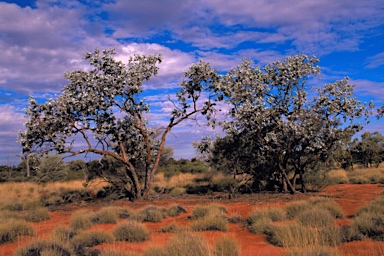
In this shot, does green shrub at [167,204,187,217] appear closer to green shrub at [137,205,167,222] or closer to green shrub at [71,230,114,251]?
green shrub at [137,205,167,222]

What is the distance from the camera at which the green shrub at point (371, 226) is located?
855 centimetres

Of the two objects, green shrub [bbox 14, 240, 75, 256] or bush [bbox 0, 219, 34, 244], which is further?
bush [bbox 0, 219, 34, 244]

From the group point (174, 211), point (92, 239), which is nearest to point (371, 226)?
point (92, 239)

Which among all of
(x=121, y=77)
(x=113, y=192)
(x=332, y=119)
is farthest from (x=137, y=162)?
(x=332, y=119)

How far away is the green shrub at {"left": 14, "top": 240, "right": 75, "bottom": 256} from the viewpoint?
6797mm

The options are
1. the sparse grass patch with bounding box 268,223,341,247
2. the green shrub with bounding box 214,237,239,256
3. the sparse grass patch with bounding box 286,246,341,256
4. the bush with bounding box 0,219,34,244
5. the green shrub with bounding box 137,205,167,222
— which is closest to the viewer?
the sparse grass patch with bounding box 286,246,341,256

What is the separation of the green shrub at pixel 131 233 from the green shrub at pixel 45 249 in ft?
7.91

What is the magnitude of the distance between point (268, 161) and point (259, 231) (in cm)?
1012

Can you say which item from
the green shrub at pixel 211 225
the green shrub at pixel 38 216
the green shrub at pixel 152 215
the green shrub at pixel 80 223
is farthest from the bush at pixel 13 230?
the green shrub at pixel 211 225

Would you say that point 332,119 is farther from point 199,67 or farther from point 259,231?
point 259,231

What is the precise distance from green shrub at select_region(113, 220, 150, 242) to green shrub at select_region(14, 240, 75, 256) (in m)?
2.41

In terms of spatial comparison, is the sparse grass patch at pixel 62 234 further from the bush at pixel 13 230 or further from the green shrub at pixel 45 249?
the bush at pixel 13 230

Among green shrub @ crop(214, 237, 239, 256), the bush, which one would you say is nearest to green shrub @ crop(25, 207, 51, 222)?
the bush

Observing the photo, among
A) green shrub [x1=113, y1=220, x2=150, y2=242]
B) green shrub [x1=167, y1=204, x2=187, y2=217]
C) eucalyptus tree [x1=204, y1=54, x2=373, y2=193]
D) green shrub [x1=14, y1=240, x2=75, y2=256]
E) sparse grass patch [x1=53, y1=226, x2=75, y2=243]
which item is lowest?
green shrub [x1=167, y1=204, x2=187, y2=217]
